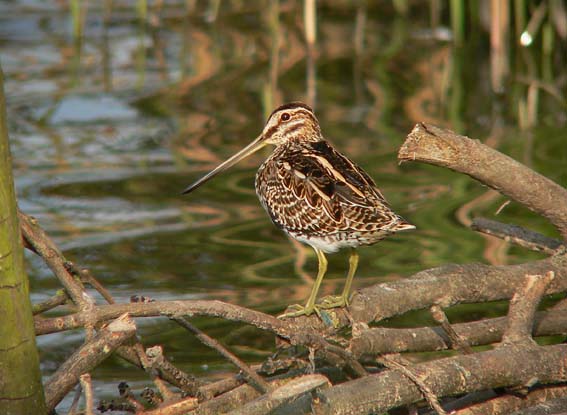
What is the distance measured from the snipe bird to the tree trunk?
55.7 inches

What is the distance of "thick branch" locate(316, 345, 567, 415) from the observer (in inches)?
156

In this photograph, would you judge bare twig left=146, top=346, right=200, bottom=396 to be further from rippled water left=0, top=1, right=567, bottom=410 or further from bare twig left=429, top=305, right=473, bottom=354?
rippled water left=0, top=1, right=567, bottom=410

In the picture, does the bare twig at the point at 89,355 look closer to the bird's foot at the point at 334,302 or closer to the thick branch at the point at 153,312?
the thick branch at the point at 153,312

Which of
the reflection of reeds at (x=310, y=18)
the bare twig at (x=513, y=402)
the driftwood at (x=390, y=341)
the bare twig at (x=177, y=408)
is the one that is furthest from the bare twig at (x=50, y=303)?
the reflection of reeds at (x=310, y=18)

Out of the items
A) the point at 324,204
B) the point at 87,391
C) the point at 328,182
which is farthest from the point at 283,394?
the point at 328,182

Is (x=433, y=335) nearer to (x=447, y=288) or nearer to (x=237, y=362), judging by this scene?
(x=447, y=288)

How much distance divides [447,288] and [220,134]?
600cm

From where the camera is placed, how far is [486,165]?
14.9 ft

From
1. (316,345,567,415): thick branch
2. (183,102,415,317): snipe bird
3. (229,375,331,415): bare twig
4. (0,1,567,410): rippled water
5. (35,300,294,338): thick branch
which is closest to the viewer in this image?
(229,375,331,415): bare twig

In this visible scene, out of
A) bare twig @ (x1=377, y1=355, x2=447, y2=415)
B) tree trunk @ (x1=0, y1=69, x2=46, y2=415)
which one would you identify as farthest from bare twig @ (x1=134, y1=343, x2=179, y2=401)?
bare twig @ (x1=377, y1=355, x2=447, y2=415)

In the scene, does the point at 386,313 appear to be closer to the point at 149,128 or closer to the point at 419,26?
the point at 149,128

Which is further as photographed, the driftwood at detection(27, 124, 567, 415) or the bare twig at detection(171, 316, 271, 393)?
the bare twig at detection(171, 316, 271, 393)

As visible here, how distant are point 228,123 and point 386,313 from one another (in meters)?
6.52

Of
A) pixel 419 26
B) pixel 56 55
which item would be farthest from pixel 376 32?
pixel 56 55
